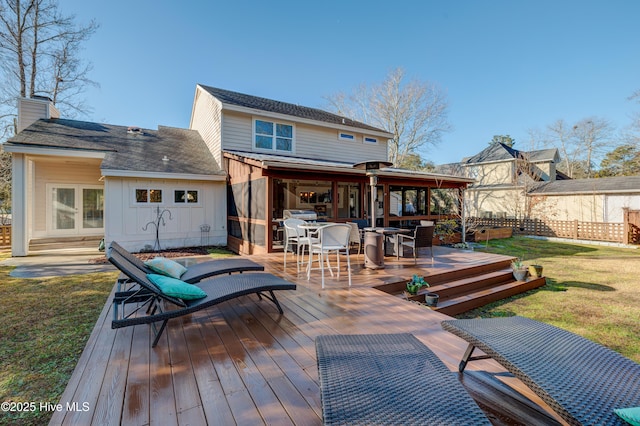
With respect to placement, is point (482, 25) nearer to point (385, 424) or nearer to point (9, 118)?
point (385, 424)

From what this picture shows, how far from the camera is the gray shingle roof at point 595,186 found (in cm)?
1490

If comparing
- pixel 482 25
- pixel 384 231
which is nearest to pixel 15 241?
pixel 384 231

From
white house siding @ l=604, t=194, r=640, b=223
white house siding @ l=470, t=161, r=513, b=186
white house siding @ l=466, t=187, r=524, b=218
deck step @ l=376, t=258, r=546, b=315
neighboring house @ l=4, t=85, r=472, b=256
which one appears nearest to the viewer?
deck step @ l=376, t=258, r=546, b=315

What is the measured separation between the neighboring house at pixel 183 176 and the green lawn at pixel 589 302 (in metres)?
4.69

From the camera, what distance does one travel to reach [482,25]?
1380cm

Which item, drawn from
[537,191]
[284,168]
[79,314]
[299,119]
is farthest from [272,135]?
[537,191]

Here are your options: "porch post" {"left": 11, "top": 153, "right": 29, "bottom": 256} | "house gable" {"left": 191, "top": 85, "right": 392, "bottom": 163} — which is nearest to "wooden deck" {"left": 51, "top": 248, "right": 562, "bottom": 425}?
"porch post" {"left": 11, "top": 153, "right": 29, "bottom": 256}

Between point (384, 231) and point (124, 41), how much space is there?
1447 centimetres

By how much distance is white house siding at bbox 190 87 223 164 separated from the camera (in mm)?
11155

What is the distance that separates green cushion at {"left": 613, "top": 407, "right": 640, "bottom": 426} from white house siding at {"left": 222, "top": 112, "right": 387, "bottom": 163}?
11427mm

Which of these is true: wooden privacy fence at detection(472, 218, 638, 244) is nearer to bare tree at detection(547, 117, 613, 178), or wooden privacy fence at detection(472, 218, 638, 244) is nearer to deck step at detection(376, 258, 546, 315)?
deck step at detection(376, 258, 546, 315)

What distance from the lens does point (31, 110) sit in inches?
431

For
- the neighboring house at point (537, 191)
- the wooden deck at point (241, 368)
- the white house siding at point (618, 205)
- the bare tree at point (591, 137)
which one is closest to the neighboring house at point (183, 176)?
the wooden deck at point (241, 368)

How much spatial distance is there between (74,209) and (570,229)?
23.6 meters
